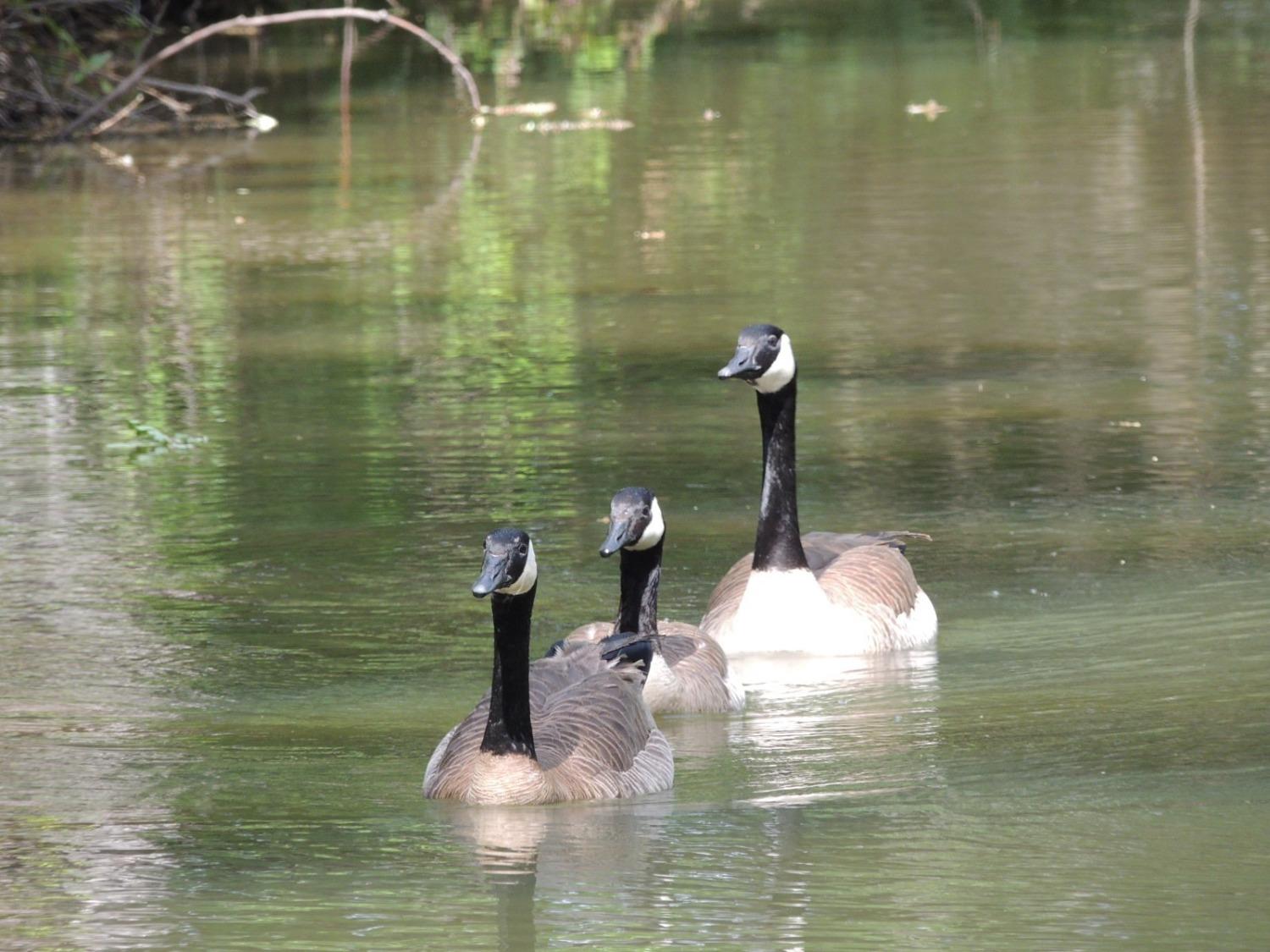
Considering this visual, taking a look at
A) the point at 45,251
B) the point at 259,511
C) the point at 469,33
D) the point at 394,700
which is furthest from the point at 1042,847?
the point at 469,33

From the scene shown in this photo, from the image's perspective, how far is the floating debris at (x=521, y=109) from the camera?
91.9 feet

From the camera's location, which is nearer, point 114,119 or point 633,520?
point 633,520

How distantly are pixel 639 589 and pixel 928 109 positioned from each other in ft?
59.4

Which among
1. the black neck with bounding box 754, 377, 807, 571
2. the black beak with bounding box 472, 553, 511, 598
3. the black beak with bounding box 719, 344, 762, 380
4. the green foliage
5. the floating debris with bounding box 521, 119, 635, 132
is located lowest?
the green foliage

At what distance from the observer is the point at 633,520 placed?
28.6 feet

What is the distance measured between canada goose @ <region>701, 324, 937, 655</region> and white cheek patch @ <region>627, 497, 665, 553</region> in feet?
2.79

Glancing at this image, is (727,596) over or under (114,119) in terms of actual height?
under

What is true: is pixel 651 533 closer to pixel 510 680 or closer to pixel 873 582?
pixel 873 582

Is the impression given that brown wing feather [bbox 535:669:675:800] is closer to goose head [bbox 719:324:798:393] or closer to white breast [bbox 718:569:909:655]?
white breast [bbox 718:569:909:655]

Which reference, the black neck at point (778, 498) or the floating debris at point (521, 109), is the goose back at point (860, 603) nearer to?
the black neck at point (778, 498)

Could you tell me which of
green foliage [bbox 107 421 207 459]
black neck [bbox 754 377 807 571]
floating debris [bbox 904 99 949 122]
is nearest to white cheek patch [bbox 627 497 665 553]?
black neck [bbox 754 377 807 571]

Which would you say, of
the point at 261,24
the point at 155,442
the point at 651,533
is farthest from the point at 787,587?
the point at 261,24

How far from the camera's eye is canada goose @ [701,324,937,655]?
965 centimetres

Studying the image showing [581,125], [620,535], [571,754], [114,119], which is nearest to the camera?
[571,754]
